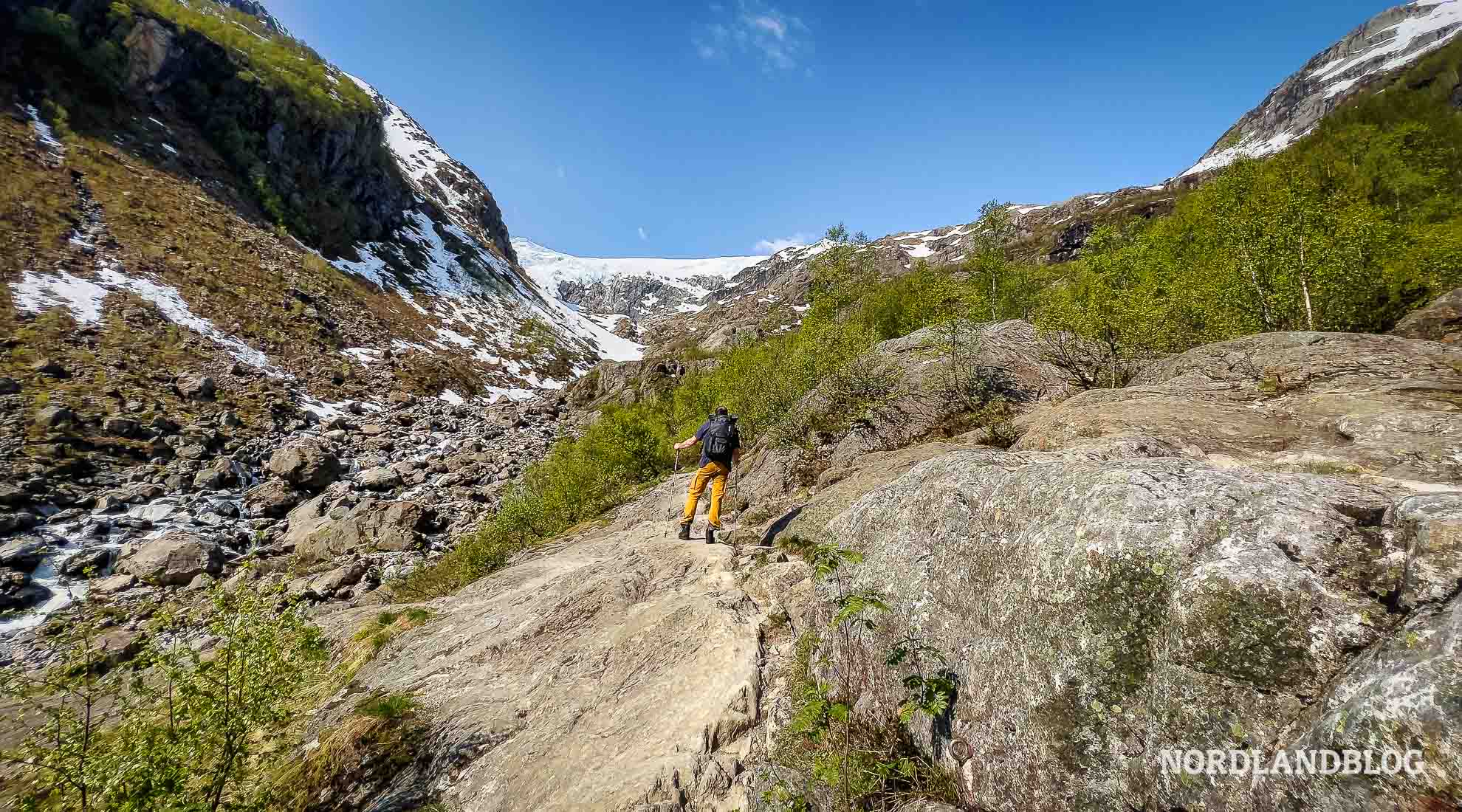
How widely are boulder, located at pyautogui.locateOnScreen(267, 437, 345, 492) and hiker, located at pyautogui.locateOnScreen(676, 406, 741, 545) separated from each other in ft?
115

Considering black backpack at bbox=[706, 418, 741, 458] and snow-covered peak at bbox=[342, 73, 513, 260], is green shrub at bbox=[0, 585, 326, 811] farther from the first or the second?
snow-covered peak at bbox=[342, 73, 513, 260]

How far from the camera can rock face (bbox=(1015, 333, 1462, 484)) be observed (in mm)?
6867

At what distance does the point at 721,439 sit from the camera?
1343 cm

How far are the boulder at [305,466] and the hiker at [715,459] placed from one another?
34973 mm

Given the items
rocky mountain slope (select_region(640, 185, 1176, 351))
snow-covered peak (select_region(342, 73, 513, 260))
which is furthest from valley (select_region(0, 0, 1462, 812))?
snow-covered peak (select_region(342, 73, 513, 260))

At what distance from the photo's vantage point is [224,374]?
1731 inches

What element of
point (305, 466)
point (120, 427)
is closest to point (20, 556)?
point (120, 427)

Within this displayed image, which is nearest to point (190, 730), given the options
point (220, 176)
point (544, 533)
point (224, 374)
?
point (544, 533)

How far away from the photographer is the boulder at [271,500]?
103 feet

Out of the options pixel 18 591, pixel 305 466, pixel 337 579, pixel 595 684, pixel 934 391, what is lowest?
pixel 337 579

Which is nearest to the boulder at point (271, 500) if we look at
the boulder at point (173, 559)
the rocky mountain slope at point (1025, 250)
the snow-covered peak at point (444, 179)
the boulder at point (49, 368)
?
the boulder at point (173, 559)

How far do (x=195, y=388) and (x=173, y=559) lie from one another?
895 inches

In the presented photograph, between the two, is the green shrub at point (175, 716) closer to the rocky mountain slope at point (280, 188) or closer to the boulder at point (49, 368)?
Answer: the boulder at point (49, 368)

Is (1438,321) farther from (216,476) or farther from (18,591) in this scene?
(216,476)
